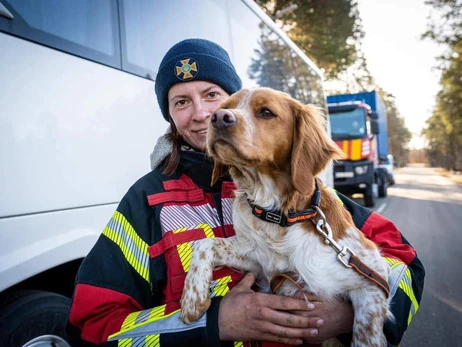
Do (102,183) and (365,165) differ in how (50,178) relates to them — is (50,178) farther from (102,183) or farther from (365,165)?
(365,165)

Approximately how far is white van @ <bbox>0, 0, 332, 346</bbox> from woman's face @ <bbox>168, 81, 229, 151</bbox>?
1.86 feet

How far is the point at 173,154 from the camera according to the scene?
1.95 meters

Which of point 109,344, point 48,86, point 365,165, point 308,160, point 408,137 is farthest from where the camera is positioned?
point 408,137

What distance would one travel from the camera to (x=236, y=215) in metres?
1.81

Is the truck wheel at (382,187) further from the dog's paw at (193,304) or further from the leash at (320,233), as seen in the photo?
the dog's paw at (193,304)

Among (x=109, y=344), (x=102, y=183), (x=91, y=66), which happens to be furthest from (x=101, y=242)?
(x=91, y=66)

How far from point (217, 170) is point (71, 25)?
1.27 metres

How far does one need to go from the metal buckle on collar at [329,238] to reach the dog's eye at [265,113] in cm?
51

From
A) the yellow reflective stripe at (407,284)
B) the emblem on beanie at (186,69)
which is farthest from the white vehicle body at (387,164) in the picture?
the emblem on beanie at (186,69)

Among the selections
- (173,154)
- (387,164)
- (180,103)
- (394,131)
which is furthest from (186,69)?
(394,131)

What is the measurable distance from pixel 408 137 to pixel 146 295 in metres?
97.6

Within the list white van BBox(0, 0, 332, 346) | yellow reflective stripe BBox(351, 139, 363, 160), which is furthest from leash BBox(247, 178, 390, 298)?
yellow reflective stripe BBox(351, 139, 363, 160)

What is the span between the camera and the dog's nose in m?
1.62

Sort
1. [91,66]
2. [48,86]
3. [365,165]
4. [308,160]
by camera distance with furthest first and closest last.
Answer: [365,165]
[91,66]
[48,86]
[308,160]
